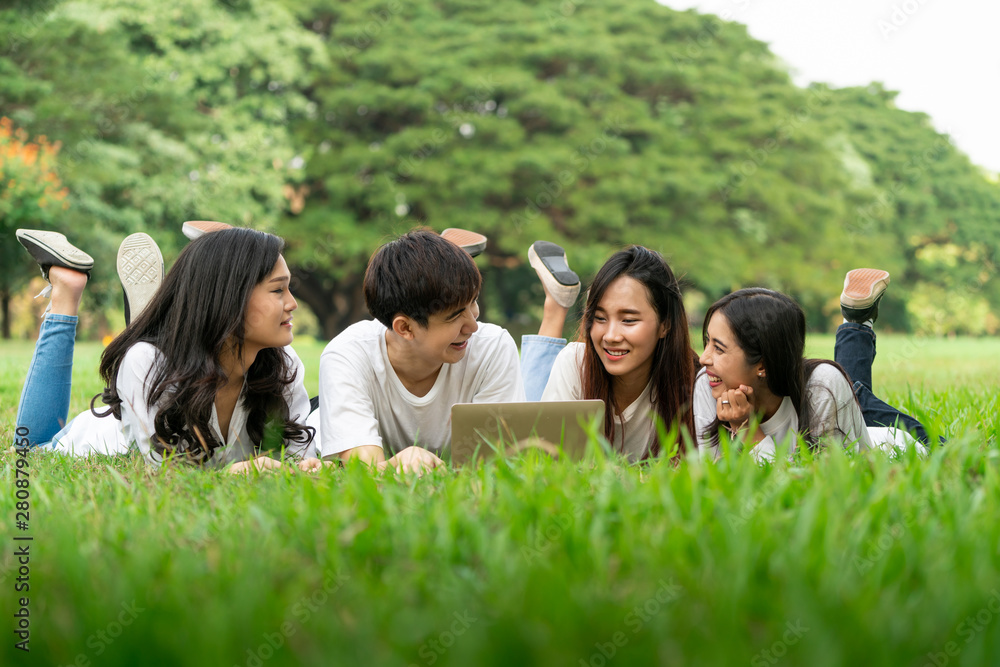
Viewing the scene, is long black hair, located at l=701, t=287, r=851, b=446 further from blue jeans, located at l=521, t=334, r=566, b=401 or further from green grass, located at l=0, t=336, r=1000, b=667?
blue jeans, located at l=521, t=334, r=566, b=401

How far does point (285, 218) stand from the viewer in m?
17.0

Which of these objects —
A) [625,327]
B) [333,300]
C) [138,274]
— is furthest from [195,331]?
[333,300]

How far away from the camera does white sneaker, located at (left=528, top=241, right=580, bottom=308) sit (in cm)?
420

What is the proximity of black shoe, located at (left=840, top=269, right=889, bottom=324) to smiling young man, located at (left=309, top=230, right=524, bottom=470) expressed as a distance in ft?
5.91

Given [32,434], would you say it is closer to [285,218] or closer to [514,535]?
[514,535]

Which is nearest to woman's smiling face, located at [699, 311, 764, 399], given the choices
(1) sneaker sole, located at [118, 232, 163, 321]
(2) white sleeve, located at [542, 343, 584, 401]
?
(2) white sleeve, located at [542, 343, 584, 401]

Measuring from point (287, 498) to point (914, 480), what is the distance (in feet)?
4.61

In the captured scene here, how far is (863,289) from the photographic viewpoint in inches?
158

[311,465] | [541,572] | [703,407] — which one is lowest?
[311,465]

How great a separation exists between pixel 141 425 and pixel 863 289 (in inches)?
129

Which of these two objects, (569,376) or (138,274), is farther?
(138,274)

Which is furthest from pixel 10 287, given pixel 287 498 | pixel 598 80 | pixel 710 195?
pixel 287 498

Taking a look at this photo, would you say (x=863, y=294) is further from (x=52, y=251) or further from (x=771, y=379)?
(x=52, y=251)

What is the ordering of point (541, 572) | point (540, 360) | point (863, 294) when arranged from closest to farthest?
point (541, 572)
point (863, 294)
point (540, 360)
